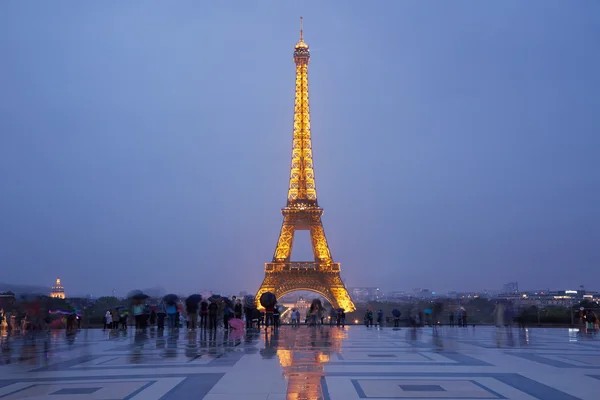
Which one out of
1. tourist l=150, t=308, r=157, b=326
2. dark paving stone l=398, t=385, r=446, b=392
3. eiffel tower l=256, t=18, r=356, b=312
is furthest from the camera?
eiffel tower l=256, t=18, r=356, b=312

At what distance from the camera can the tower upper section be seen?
79125 mm

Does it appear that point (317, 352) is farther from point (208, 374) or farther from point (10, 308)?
point (10, 308)

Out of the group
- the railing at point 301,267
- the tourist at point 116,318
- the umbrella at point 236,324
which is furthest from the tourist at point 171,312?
the railing at point 301,267

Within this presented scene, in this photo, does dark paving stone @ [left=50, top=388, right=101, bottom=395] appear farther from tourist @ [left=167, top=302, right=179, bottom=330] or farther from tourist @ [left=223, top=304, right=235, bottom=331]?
tourist @ [left=167, top=302, right=179, bottom=330]

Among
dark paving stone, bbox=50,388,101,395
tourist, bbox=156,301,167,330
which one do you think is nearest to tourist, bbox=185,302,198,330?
tourist, bbox=156,301,167,330

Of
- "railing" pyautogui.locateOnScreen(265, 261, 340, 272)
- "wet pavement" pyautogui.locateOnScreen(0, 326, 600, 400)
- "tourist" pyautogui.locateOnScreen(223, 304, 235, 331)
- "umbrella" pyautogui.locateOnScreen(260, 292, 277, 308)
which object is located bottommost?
"wet pavement" pyautogui.locateOnScreen(0, 326, 600, 400)

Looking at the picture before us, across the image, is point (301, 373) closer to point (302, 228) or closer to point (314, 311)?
point (314, 311)

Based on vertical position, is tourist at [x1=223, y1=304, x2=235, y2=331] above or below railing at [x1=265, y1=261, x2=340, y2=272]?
below

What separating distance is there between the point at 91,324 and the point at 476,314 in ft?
89.1

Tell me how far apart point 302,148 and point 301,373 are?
70486 mm

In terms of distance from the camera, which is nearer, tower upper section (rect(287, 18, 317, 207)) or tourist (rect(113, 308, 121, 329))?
tourist (rect(113, 308, 121, 329))

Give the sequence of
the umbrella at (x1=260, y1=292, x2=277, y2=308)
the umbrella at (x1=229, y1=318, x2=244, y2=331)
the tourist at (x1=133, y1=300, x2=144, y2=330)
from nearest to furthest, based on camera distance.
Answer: the umbrella at (x1=260, y1=292, x2=277, y2=308)
the tourist at (x1=133, y1=300, x2=144, y2=330)
the umbrella at (x1=229, y1=318, x2=244, y2=331)

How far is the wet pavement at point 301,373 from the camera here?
8727 millimetres

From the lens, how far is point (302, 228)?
79.9 metres
